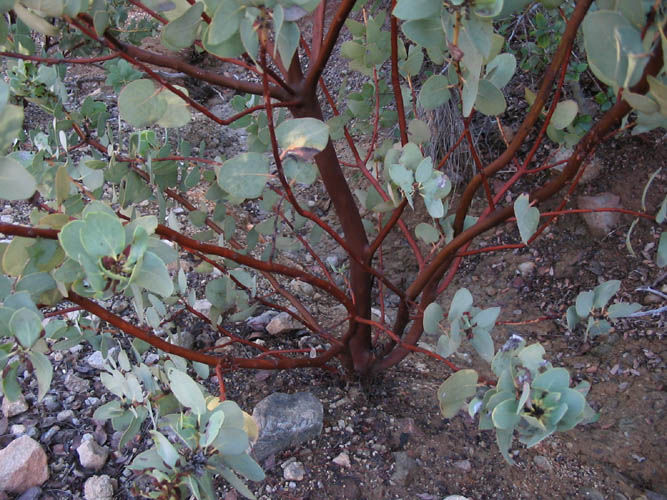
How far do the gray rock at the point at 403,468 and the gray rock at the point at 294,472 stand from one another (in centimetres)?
19

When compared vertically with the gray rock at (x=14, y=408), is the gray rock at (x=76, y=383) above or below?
below

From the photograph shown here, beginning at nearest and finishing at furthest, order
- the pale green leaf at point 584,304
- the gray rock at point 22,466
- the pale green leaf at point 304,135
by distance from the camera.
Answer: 1. the pale green leaf at point 304,135
2. the pale green leaf at point 584,304
3. the gray rock at point 22,466

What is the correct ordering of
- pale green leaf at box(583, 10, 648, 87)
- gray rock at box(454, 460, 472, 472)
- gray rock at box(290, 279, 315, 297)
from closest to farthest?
pale green leaf at box(583, 10, 648, 87)
gray rock at box(454, 460, 472, 472)
gray rock at box(290, 279, 315, 297)

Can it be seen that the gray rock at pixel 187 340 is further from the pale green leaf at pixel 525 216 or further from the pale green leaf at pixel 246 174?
the pale green leaf at pixel 525 216

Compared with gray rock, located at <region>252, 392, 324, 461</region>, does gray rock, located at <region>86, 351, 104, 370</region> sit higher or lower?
higher

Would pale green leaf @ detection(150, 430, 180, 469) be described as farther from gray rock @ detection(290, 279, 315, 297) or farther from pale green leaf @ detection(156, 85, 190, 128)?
gray rock @ detection(290, 279, 315, 297)

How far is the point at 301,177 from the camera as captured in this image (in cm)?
78

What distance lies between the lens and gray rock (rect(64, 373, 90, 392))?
1.29m

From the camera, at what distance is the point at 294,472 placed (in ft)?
3.73

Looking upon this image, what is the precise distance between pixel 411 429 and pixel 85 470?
2.26ft

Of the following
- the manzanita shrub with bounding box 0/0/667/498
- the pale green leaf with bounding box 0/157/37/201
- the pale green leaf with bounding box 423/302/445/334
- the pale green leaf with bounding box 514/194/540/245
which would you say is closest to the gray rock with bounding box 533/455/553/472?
the manzanita shrub with bounding box 0/0/667/498

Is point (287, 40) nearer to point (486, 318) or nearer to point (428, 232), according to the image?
point (486, 318)

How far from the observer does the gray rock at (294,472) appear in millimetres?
1131

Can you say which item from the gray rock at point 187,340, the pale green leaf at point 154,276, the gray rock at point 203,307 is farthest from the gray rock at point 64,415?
the pale green leaf at point 154,276
